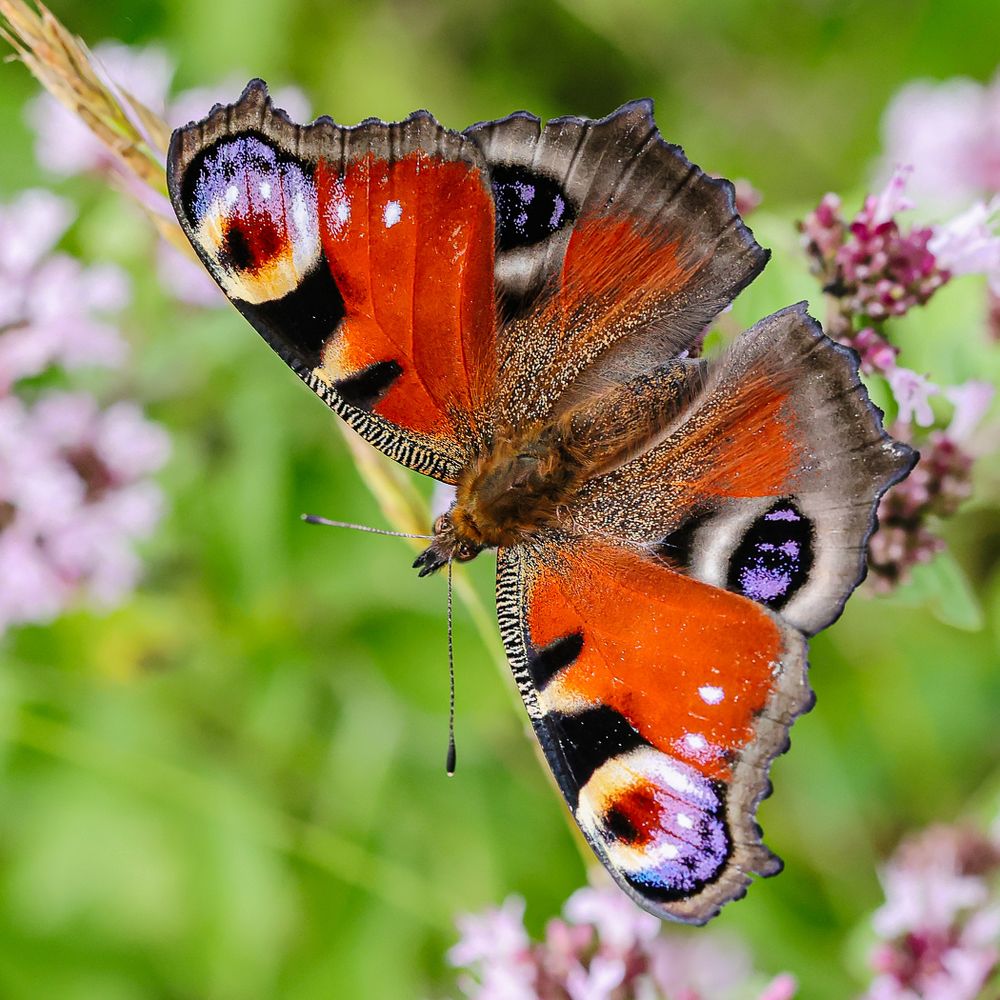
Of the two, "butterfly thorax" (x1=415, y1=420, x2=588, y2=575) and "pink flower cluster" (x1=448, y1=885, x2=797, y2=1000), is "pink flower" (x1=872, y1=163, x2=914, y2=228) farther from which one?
"pink flower cluster" (x1=448, y1=885, x2=797, y2=1000)

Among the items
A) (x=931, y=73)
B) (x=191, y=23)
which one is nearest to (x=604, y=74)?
(x=931, y=73)

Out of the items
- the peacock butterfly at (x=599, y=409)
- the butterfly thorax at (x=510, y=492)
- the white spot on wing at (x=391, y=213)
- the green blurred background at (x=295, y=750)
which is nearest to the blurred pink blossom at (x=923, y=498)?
the peacock butterfly at (x=599, y=409)

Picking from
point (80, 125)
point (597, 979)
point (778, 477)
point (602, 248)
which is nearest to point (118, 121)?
point (602, 248)

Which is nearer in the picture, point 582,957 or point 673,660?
point 673,660

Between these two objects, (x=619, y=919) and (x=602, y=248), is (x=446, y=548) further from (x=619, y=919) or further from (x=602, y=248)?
(x=619, y=919)

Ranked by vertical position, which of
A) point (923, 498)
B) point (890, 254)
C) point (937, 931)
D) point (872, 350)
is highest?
point (890, 254)

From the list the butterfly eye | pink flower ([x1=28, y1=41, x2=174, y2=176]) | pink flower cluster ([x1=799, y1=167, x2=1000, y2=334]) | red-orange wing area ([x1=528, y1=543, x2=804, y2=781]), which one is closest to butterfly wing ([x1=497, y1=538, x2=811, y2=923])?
red-orange wing area ([x1=528, y1=543, x2=804, y2=781])
